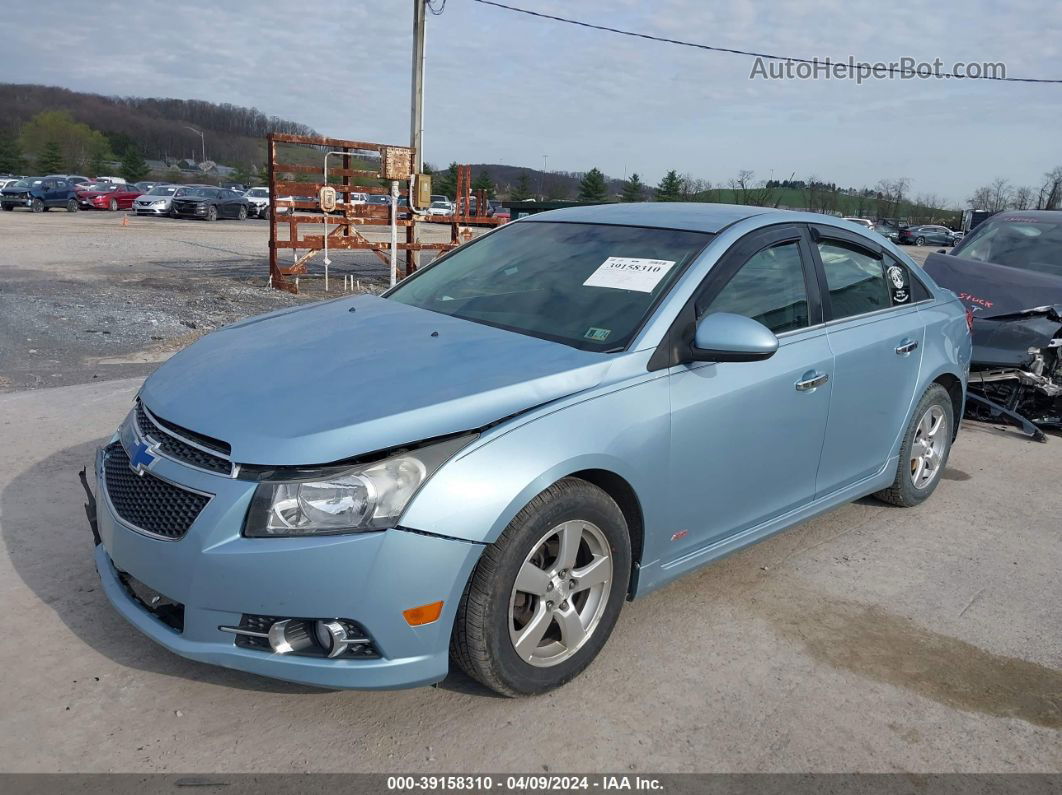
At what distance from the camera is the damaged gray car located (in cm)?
654

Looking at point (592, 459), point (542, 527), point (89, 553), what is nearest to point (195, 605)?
point (542, 527)

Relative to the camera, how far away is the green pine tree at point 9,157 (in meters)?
82.9

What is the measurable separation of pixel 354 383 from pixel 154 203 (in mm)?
39321

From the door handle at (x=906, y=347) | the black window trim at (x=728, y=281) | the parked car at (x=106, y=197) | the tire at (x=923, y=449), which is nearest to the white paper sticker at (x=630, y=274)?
the black window trim at (x=728, y=281)

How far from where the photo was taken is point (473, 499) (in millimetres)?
2570

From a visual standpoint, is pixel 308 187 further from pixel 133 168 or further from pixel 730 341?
pixel 133 168

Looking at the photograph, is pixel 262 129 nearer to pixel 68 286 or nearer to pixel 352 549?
pixel 68 286

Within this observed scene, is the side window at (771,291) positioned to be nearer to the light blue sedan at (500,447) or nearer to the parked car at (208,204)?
the light blue sedan at (500,447)

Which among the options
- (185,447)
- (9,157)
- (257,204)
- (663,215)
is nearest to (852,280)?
(663,215)

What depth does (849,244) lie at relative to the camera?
14.4 ft

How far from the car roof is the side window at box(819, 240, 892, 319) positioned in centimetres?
36

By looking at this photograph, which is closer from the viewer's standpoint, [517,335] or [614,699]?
[614,699]

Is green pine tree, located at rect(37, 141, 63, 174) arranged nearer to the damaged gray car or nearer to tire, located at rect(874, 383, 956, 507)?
the damaged gray car

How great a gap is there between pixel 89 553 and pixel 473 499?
86.7 inches
